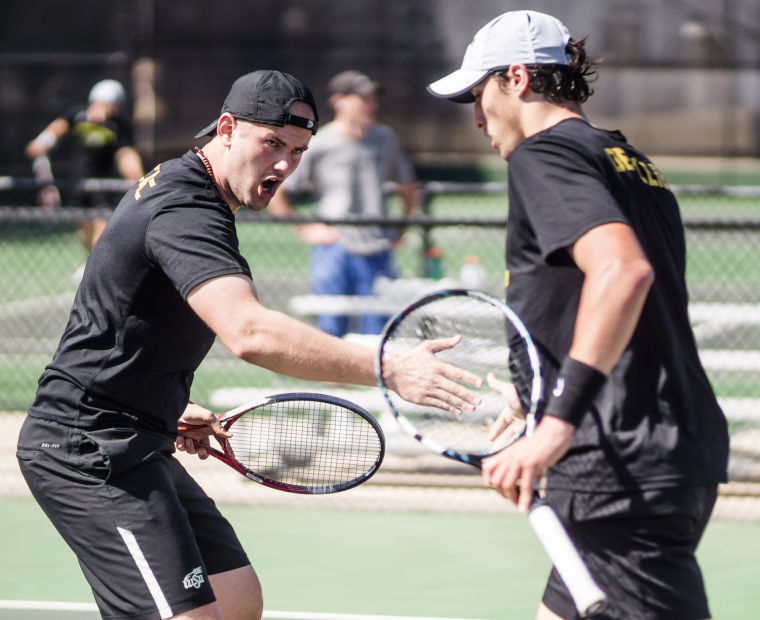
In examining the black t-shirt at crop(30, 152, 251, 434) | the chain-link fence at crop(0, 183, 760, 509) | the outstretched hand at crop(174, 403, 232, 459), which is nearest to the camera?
the black t-shirt at crop(30, 152, 251, 434)

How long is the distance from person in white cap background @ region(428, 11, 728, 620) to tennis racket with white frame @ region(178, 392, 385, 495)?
880mm

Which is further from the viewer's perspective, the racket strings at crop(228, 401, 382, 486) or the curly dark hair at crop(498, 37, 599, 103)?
the racket strings at crop(228, 401, 382, 486)

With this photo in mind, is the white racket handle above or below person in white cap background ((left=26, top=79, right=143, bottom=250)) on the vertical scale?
above

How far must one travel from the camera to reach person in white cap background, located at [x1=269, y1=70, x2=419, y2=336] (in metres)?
7.93

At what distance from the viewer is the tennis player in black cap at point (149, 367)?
10.9ft

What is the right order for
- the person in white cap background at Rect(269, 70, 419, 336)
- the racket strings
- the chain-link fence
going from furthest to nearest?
1. the person in white cap background at Rect(269, 70, 419, 336)
2. the chain-link fence
3. the racket strings

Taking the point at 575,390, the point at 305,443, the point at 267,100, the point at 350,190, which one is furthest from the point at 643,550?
the point at 350,190

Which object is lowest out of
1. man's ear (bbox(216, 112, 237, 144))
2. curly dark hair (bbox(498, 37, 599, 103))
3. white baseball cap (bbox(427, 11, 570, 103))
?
man's ear (bbox(216, 112, 237, 144))

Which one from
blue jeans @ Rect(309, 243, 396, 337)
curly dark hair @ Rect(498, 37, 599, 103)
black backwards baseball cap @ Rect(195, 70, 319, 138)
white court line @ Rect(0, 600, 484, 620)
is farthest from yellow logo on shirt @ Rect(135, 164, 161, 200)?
blue jeans @ Rect(309, 243, 396, 337)

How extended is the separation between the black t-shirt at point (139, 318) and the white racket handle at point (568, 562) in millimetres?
971

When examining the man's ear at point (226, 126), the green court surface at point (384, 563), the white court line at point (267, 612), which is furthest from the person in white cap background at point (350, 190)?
the man's ear at point (226, 126)

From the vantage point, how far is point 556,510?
3.06 metres

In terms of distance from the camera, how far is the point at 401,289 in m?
7.97

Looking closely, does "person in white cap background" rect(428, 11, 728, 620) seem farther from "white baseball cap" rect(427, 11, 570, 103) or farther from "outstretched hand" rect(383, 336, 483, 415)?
"outstretched hand" rect(383, 336, 483, 415)
